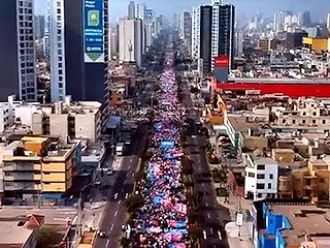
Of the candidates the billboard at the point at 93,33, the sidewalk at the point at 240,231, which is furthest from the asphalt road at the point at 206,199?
the billboard at the point at 93,33

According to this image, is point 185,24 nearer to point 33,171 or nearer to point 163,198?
point 163,198

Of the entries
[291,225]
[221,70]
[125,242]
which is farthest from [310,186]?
[221,70]

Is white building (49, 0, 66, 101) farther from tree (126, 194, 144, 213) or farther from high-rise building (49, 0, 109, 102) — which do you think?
tree (126, 194, 144, 213)

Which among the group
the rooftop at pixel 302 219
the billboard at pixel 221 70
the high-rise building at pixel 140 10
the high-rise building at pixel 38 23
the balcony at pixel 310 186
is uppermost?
the high-rise building at pixel 140 10

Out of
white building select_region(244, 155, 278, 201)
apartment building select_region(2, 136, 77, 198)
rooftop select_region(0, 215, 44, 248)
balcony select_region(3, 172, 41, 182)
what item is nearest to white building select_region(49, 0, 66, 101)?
apartment building select_region(2, 136, 77, 198)

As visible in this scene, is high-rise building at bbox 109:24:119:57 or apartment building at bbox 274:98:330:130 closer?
apartment building at bbox 274:98:330:130

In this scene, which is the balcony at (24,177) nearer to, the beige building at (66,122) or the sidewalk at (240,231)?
the beige building at (66,122)
